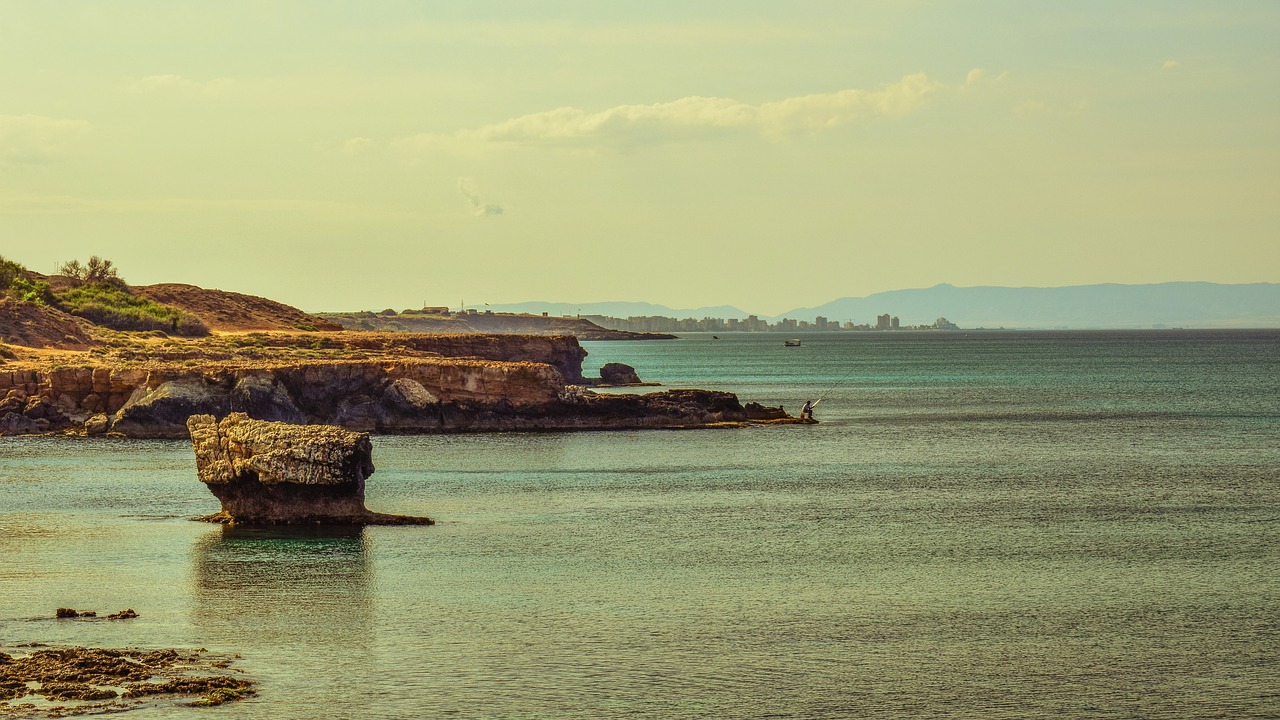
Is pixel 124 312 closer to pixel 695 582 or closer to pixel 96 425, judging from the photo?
pixel 96 425

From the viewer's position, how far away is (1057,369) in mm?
154625

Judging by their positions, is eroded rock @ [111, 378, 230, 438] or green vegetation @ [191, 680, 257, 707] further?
eroded rock @ [111, 378, 230, 438]

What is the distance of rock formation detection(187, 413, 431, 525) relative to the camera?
33969 millimetres

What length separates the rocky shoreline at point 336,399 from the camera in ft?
210

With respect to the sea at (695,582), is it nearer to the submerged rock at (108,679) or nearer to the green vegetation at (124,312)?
the submerged rock at (108,679)

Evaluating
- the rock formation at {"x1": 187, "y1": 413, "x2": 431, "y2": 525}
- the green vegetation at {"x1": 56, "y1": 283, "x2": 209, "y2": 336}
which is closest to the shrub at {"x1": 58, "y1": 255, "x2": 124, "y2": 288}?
the green vegetation at {"x1": 56, "y1": 283, "x2": 209, "y2": 336}

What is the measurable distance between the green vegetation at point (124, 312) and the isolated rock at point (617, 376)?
3253 centimetres

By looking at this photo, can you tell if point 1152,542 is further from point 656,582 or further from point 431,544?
point 431,544

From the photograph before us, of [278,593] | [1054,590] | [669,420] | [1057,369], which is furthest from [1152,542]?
[1057,369]

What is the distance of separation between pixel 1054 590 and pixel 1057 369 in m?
132

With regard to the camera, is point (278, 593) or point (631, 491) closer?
point (278, 593)

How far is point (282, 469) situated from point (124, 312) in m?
82.1

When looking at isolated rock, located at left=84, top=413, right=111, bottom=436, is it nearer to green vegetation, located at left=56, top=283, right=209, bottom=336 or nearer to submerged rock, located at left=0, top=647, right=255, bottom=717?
submerged rock, located at left=0, top=647, right=255, bottom=717

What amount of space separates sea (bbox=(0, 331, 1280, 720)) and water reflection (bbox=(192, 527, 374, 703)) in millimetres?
88
